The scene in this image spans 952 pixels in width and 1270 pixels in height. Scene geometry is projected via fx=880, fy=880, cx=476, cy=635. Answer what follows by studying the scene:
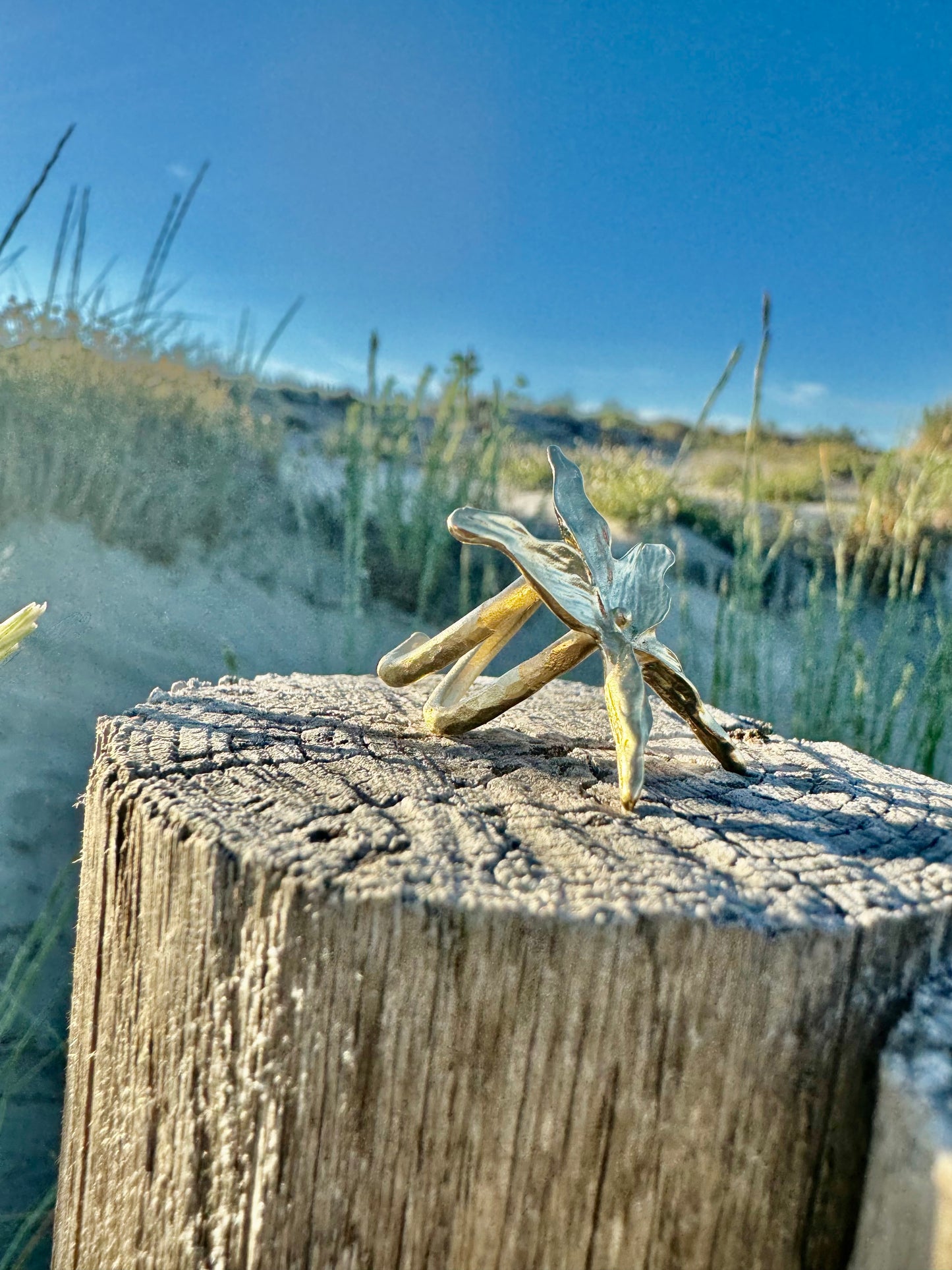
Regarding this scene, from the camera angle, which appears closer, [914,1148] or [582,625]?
[914,1148]

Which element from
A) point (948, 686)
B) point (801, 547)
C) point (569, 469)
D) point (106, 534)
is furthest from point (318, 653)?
point (801, 547)

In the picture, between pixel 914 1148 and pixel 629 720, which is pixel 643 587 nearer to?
pixel 629 720

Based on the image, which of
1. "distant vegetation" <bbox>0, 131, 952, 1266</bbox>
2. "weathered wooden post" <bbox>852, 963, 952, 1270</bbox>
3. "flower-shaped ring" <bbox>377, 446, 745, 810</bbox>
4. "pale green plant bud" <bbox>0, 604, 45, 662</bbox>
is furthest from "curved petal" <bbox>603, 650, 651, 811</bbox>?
"distant vegetation" <bbox>0, 131, 952, 1266</bbox>

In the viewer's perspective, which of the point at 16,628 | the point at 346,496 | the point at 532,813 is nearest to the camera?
the point at 532,813

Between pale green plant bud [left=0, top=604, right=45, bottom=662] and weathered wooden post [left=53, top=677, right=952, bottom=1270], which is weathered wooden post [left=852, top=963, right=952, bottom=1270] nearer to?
weathered wooden post [left=53, top=677, right=952, bottom=1270]

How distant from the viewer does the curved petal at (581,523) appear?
3.69ft

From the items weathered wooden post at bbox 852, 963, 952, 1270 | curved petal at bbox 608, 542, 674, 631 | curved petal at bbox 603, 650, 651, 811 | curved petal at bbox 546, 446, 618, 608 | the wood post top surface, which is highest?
curved petal at bbox 546, 446, 618, 608

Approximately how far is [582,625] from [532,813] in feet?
0.80

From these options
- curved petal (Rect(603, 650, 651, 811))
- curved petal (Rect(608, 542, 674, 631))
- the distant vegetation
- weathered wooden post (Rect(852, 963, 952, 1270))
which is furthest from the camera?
the distant vegetation

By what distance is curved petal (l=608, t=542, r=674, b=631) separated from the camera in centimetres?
110

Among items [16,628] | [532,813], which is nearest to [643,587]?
[532,813]

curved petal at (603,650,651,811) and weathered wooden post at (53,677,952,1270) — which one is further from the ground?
curved petal at (603,650,651,811)

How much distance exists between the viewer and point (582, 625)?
3.53 feet

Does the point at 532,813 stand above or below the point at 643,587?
below
